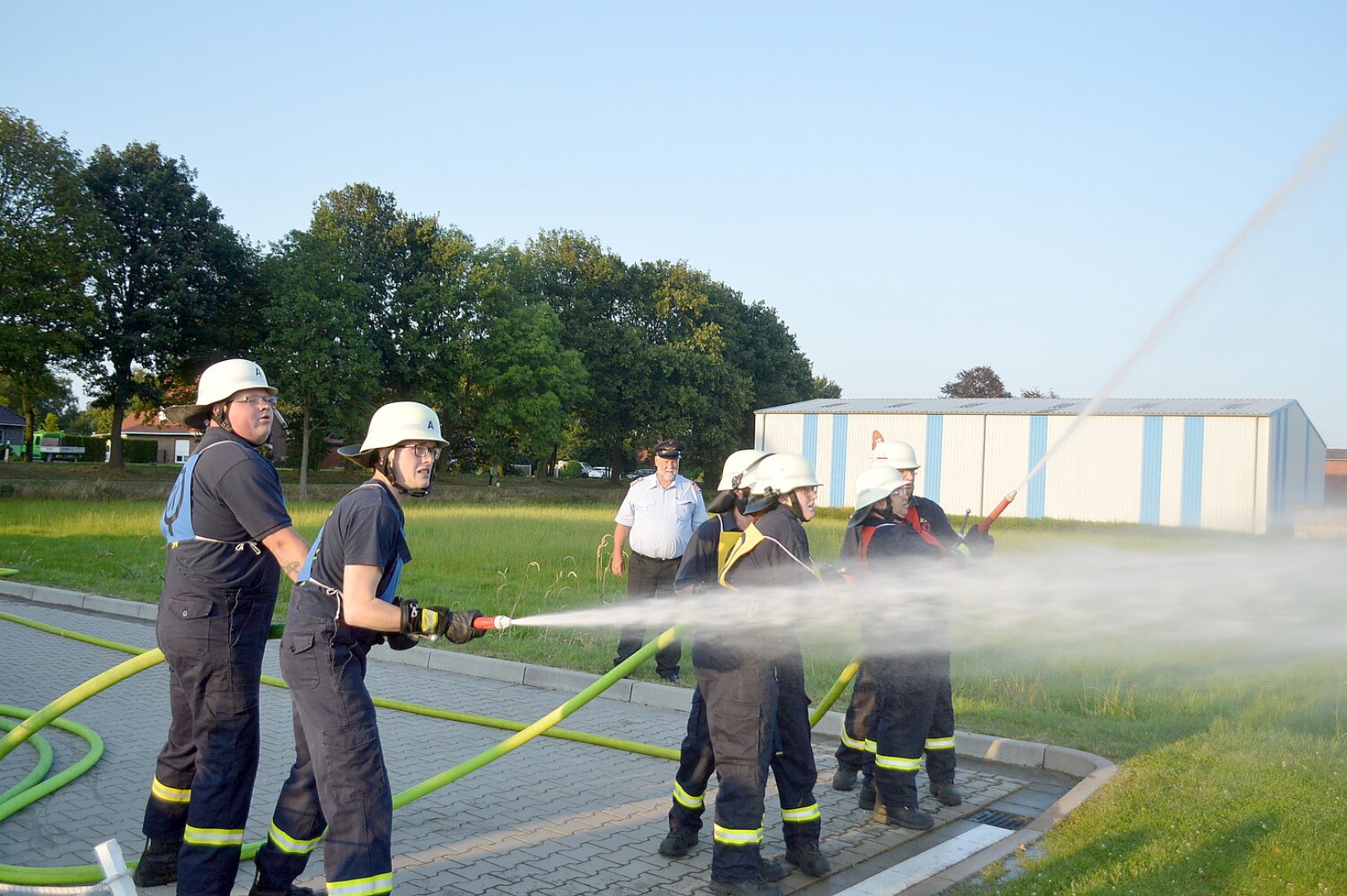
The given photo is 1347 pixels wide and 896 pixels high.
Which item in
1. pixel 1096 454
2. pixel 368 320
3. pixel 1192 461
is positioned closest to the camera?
pixel 1192 461

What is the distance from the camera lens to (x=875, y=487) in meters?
5.56

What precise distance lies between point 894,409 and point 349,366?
19.0m

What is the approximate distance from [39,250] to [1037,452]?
3181 centimetres

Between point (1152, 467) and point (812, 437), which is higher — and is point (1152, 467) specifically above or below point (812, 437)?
below

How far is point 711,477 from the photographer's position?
5750cm

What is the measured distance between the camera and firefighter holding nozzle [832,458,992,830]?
539 centimetres

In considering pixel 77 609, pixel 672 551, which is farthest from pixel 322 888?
pixel 77 609

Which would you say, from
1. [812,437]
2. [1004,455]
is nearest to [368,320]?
[812,437]

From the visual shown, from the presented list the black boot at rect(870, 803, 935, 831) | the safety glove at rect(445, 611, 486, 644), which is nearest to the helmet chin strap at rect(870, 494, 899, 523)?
the black boot at rect(870, 803, 935, 831)

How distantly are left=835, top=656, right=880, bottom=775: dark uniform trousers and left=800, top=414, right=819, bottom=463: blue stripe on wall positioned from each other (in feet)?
107

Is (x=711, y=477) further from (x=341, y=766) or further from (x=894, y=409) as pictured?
(x=341, y=766)

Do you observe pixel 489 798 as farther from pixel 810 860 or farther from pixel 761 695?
pixel 761 695

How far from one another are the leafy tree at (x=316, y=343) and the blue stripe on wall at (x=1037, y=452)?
2253cm

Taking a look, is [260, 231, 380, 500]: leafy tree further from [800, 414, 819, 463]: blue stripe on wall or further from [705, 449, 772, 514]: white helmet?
[705, 449, 772, 514]: white helmet
